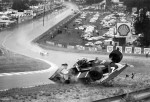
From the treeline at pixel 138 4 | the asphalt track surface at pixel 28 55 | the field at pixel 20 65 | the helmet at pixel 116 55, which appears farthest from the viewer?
the treeline at pixel 138 4

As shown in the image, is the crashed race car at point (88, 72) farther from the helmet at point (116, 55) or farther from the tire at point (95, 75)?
the helmet at point (116, 55)

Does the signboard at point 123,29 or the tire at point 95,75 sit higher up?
the signboard at point 123,29

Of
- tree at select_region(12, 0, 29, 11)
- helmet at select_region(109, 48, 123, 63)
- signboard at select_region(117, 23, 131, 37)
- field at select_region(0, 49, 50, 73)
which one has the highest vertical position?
tree at select_region(12, 0, 29, 11)

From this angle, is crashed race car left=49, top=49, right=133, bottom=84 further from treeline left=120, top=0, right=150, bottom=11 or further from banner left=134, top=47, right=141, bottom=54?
treeline left=120, top=0, right=150, bottom=11

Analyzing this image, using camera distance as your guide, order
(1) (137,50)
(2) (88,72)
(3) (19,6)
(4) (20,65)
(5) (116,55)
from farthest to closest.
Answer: (3) (19,6) < (1) (137,50) < (4) (20,65) < (5) (116,55) < (2) (88,72)

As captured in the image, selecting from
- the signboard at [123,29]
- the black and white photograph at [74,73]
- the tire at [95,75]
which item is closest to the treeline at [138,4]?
the black and white photograph at [74,73]

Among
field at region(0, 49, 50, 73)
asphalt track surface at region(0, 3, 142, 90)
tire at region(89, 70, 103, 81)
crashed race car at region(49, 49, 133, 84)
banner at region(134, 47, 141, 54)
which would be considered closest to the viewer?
tire at region(89, 70, 103, 81)

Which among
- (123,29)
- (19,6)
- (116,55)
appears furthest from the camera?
(19,6)

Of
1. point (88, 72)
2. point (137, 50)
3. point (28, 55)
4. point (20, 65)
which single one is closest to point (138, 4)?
point (137, 50)

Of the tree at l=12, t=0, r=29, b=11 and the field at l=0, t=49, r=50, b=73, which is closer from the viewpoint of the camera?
the field at l=0, t=49, r=50, b=73

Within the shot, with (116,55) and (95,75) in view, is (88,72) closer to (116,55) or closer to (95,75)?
(95,75)

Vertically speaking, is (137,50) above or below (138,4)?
below

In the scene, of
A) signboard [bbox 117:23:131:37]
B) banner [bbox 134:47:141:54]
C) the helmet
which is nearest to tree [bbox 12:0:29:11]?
signboard [bbox 117:23:131:37]

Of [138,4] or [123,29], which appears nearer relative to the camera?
[123,29]
